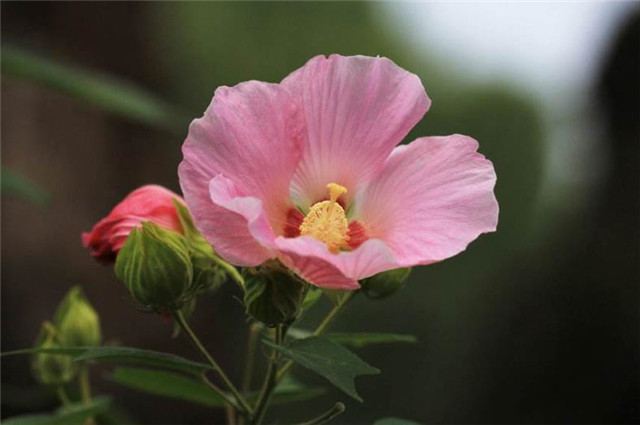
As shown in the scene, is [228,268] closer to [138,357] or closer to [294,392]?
[138,357]

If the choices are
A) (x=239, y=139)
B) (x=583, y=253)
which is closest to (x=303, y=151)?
(x=239, y=139)

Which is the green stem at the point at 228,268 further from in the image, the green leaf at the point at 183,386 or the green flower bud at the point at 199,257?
the green leaf at the point at 183,386

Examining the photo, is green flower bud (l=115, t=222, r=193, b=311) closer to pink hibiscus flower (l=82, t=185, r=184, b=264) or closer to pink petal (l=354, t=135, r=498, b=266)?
pink hibiscus flower (l=82, t=185, r=184, b=264)

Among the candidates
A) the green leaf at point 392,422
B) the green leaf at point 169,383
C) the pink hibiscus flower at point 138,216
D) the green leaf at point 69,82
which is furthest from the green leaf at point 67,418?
the green leaf at point 69,82

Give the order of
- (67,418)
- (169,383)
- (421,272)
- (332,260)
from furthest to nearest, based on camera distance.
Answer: (421,272)
(169,383)
(67,418)
(332,260)

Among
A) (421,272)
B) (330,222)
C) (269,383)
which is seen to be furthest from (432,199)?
(421,272)

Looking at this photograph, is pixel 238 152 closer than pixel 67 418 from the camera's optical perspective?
Yes

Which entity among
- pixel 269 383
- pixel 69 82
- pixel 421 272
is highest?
pixel 69 82
